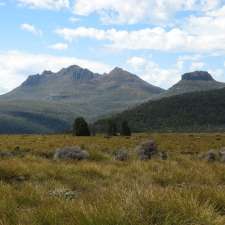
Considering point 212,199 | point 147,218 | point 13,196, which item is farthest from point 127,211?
point 13,196

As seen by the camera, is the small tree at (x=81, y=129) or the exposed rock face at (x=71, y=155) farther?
the small tree at (x=81, y=129)

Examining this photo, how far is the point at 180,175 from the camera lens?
45.6ft

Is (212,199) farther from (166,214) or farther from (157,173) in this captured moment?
(157,173)

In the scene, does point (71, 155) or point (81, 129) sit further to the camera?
point (81, 129)

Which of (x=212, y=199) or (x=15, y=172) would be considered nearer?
(x=212, y=199)

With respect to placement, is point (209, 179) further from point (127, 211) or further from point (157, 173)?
point (127, 211)

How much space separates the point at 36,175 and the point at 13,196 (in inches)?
190

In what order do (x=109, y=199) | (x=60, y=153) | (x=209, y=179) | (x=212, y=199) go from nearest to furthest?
(x=109, y=199), (x=212, y=199), (x=209, y=179), (x=60, y=153)

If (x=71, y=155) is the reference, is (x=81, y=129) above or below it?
above

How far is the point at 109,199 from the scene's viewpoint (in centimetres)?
737

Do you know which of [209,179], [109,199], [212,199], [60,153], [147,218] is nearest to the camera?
[147,218]

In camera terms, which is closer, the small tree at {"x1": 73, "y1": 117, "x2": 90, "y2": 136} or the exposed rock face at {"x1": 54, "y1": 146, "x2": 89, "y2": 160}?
the exposed rock face at {"x1": 54, "y1": 146, "x2": 89, "y2": 160}

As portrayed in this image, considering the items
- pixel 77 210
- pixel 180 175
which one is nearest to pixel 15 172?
pixel 180 175

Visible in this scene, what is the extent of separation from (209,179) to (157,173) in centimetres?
145
